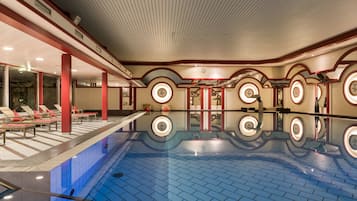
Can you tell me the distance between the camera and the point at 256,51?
12.0 metres

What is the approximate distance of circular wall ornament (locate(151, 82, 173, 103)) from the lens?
57.1ft

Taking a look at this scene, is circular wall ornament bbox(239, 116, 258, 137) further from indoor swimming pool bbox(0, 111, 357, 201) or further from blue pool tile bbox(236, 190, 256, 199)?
blue pool tile bbox(236, 190, 256, 199)

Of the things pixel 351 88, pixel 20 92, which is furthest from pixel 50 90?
pixel 351 88

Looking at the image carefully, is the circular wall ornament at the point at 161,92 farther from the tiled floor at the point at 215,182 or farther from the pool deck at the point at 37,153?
the tiled floor at the point at 215,182

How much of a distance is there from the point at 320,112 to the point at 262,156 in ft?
39.5

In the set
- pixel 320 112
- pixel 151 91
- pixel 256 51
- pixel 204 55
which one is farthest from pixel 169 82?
pixel 320 112

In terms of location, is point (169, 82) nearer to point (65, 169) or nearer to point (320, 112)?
point (320, 112)

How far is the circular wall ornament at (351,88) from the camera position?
37.4ft

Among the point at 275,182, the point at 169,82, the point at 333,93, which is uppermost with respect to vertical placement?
the point at 169,82

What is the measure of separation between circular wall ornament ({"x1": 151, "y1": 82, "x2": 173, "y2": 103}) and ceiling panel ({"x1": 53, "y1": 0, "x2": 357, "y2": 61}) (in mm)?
6302

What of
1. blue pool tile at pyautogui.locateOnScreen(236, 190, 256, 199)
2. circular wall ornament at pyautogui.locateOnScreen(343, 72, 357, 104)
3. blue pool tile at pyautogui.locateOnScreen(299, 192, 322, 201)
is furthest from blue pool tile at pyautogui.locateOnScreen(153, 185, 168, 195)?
circular wall ornament at pyautogui.locateOnScreen(343, 72, 357, 104)

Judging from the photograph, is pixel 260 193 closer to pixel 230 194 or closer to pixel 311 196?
pixel 230 194

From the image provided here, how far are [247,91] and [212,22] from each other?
12137mm

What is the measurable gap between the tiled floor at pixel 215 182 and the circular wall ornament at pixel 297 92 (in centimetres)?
1302
